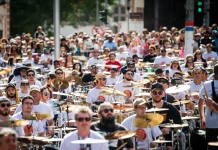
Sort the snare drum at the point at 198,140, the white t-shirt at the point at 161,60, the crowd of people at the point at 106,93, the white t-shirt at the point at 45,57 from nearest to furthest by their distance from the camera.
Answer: the crowd of people at the point at 106,93 → the snare drum at the point at 198,140 → the white t-shirt at the point at 161,60 → the white t-shirt at the point at 45,57

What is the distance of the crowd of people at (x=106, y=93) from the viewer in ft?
41.7

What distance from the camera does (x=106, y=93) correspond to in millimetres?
19484

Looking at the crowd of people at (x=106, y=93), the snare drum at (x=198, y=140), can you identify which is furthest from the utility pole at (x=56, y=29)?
the snare drum at (x=198, y=140)

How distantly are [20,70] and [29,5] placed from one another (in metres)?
37.1

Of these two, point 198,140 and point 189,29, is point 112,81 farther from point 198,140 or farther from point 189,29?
point 198,140

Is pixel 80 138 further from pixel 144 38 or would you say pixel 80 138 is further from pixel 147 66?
pixel 144 38

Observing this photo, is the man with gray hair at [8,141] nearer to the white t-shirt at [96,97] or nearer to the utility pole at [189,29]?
the white t-shirt at [96,97]

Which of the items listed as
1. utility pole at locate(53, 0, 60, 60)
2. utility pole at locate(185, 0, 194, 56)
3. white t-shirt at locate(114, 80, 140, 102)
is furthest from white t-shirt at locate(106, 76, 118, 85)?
utility pole at locate(185, 0, 194, 56)

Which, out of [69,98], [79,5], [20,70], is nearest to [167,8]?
[79,5]

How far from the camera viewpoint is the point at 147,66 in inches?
1204

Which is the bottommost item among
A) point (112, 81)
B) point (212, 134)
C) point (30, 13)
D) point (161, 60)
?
point (212, 134)

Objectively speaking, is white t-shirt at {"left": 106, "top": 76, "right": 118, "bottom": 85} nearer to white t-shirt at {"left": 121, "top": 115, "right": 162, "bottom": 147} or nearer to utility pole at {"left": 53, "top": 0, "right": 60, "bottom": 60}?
utility pole at {"left": 53, "top": 0, "right": 60, "bottom": 60}

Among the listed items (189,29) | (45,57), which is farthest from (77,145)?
(45,57)

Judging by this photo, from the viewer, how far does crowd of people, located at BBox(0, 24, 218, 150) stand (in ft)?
41.7
